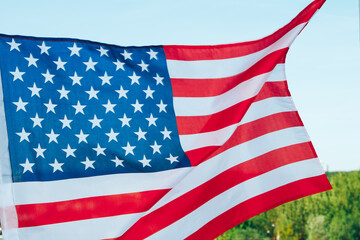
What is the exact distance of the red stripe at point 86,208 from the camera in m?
4.16

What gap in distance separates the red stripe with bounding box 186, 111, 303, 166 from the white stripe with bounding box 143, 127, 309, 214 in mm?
38

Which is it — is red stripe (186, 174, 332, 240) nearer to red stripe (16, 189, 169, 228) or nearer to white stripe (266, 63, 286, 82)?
red stripe (16, 189, 169, 228)

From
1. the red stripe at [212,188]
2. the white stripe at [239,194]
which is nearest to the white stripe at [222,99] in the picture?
the red stripe at [212,188]

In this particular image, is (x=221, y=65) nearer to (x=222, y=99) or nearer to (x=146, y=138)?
(x=222, y=99)

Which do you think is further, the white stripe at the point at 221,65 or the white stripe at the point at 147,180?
the white stripe at the point at 221,65

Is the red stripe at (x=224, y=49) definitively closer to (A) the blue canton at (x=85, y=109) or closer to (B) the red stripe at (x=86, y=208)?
(A) the blue canton at (x=85, y=109)

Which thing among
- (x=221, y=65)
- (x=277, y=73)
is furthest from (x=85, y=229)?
(x=277, y=73)

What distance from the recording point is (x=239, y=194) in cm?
491

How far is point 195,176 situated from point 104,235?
3.18ft

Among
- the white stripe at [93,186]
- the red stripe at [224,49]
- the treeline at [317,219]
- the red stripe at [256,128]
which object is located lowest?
the white stripe at [93,186]

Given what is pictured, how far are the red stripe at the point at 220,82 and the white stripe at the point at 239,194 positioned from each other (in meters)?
0.90

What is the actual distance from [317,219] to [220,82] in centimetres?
4604

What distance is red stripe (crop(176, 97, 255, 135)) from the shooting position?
489 centimetres

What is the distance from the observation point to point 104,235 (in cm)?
438
